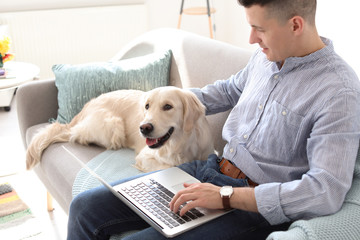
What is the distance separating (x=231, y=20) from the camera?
5.41m

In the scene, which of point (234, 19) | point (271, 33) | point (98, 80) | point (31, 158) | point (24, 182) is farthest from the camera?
point (234, 19)

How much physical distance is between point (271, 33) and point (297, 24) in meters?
0.08

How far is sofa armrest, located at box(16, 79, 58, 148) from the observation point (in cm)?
241

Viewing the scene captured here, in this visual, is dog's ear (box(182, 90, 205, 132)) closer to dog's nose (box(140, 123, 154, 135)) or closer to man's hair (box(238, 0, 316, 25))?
dog's nose (box(140, 123, 154, 135))

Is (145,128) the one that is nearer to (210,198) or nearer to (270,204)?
(210,198)

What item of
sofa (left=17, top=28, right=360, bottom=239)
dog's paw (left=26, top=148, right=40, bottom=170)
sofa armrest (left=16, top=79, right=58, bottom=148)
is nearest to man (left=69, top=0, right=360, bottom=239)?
sofa (left=17, top=28, right=360, bottom=239)

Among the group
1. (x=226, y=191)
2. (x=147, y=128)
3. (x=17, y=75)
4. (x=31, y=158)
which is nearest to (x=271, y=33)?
(x=226, y=191)

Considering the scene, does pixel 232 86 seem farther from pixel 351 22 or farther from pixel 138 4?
pixel 138 4

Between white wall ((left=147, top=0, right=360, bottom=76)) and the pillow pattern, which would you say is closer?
the pillow pattern

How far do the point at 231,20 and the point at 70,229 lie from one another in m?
4.40

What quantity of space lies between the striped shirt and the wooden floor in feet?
4.18

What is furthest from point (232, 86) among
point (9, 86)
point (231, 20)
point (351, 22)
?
point (231, 20)

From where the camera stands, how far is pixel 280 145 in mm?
1356

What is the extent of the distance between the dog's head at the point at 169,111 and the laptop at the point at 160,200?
0.18m
